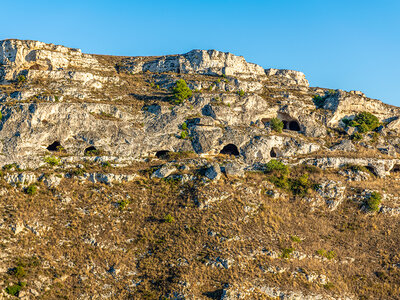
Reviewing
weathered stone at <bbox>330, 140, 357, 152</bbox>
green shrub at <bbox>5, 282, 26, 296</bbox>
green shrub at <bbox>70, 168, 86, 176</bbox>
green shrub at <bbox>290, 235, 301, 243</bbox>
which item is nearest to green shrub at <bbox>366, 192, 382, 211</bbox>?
green shrub at <bbox>290, 235, 301, 243</bbox>

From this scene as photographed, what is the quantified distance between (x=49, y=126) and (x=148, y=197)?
766 inches

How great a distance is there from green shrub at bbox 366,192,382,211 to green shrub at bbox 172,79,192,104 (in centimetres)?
3290

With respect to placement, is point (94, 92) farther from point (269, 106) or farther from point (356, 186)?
point (356, 186)

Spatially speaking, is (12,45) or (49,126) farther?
(12,45)

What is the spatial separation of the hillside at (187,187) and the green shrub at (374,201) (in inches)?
14.3

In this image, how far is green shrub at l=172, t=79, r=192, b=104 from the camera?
54.2 m

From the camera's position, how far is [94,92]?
55.2 metres

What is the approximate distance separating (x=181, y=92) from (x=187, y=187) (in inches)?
832

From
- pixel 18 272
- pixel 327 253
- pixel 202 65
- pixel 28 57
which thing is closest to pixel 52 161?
pixel 18 272

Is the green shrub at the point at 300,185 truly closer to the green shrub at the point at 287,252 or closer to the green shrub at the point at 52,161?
the green shrub at the point at 287,252

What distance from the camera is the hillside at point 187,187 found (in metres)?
29.4

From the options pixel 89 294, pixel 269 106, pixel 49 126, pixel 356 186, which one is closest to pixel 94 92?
pixel 49 126

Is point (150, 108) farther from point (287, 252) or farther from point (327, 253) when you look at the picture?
point (327, 253)

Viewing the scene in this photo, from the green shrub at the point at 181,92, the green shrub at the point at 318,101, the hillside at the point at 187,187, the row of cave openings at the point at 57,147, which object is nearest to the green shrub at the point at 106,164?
the hillside at the point at 187,187
